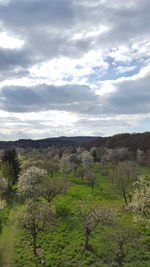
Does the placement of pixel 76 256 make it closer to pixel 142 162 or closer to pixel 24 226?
pixel 24 226

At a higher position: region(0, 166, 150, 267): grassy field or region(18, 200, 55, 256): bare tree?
region(18, 200, 55, 256): bare tree

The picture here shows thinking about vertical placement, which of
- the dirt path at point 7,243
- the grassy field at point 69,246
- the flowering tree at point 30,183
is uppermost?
the flowering tree at point 30,183

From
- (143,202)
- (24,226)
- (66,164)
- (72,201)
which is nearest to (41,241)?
(24,226)

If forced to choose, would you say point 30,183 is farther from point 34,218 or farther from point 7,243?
point 34,218

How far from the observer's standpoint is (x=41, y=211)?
35188 millimetres

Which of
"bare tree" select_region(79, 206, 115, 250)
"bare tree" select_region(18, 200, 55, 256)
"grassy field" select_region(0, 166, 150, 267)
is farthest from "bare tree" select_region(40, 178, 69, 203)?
"bare tree" select_region(79, 206, 115, 250)

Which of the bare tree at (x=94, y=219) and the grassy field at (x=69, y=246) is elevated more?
the bare tree at (x=94, y=219)

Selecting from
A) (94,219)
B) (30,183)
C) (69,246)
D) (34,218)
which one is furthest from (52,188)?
(94,219)

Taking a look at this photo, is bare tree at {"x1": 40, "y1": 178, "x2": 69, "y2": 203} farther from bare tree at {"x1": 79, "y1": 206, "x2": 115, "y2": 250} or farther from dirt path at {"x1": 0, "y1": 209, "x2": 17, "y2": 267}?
bare tree at {"x1": 79, "y1": 206, "x2": 115, "y2": 250}

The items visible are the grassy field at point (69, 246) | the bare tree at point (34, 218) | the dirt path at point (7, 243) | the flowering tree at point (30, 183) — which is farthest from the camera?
the flowering tree at point (30, 183)

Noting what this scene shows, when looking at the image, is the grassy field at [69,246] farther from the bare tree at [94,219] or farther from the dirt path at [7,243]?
the bare tree at [94,219]

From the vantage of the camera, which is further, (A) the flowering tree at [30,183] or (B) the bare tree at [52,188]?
(A) the flowering tree at [30,183]

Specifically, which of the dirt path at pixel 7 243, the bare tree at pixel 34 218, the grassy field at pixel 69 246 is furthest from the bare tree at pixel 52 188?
the bare tree at pixel 34 218

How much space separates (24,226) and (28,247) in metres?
4.63
